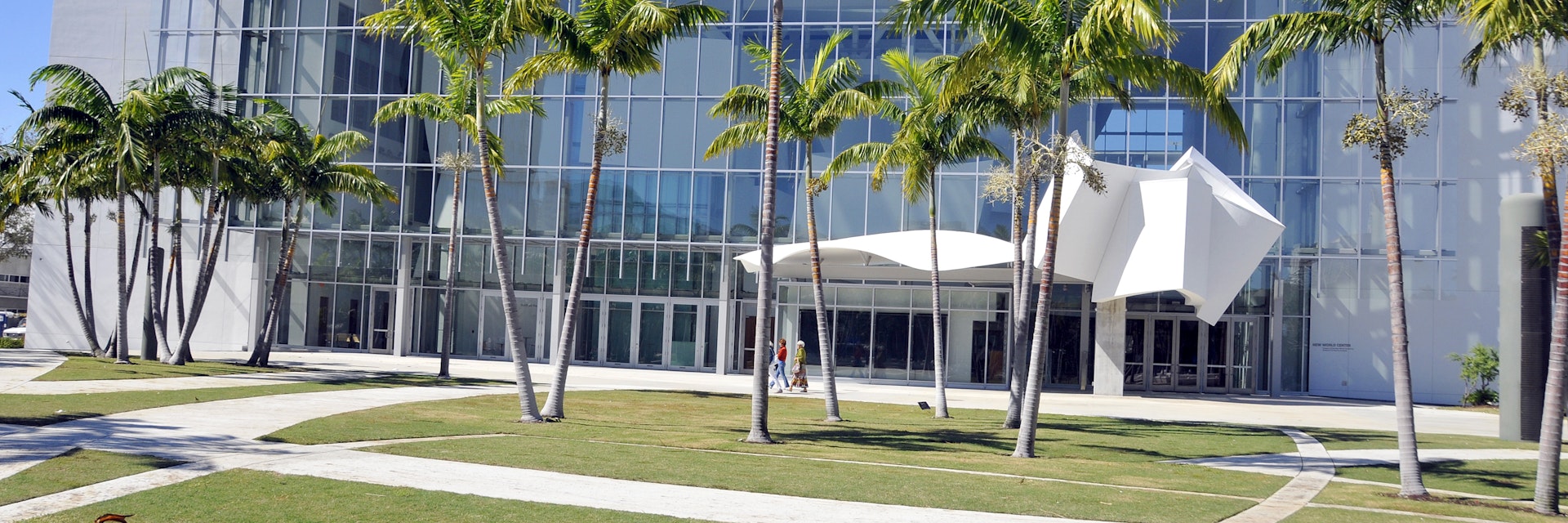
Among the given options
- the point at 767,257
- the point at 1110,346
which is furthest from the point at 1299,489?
the point at 1110,346

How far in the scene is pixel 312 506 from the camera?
903cm

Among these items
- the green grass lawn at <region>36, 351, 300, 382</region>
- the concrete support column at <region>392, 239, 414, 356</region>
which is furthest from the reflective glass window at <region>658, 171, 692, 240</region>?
the green grass lawn at <region>36, 351, 300, 382</region>

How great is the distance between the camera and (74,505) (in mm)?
8602

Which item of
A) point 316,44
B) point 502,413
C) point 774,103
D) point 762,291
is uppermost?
point 316,44

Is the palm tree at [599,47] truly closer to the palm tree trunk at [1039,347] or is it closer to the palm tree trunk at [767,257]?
the palm tree trunk at [767,257]

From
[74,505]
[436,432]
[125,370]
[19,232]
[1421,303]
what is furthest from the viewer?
[19,232]

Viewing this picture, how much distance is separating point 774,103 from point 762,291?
2.69 metres

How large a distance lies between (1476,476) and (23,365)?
89.3 feet

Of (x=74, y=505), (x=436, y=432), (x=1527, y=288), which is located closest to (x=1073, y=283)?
(x=1527, y=288)

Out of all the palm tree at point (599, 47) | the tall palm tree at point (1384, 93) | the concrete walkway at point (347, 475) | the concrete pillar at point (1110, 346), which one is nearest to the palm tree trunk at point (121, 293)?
the concrete walkway at point (347, 475)

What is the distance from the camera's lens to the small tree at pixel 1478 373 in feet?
98.8

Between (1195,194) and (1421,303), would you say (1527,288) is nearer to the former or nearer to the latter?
(1195,194)

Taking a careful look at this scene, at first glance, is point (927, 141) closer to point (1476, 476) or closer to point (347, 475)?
point (1476, 476)

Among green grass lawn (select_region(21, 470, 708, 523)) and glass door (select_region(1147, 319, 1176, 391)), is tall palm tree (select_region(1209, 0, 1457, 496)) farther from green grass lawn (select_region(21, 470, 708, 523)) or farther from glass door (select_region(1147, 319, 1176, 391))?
glass door (select_region(1147, 319, 1176, 391))
